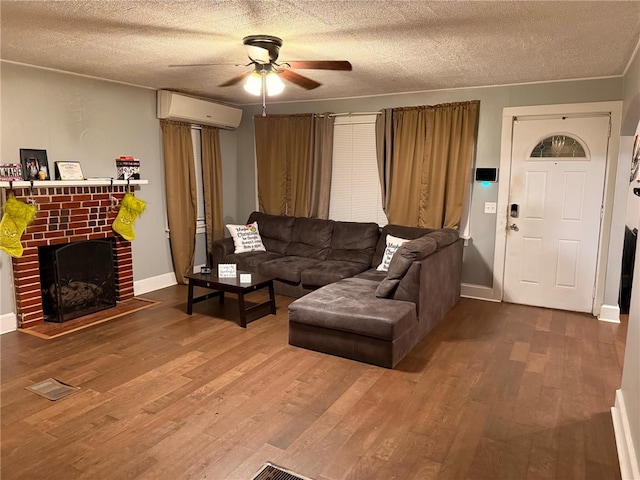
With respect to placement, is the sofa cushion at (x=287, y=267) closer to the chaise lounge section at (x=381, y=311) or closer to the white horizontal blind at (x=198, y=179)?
the chaise lounge section at (x=381, y=311)

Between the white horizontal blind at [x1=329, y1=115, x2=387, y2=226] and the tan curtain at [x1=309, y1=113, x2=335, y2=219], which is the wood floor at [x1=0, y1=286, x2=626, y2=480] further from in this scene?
the tan curtain at [x1=309, y1=113, x2=335, y2=219]

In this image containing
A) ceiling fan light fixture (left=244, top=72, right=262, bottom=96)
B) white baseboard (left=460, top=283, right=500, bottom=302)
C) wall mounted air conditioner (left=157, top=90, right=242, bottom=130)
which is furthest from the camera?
wall mounted air conditioner (left=157, top=90, right=242, bottom=130)

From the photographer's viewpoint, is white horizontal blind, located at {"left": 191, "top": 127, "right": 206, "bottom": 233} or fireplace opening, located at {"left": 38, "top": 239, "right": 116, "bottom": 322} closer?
fireplace opening, located at {"left": 38, "top": 239, "right": 116, "bottom": 322}

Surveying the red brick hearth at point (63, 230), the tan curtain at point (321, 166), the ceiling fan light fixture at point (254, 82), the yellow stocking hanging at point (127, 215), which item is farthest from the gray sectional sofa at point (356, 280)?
the ceiling fan light fixture at point (254, 82)

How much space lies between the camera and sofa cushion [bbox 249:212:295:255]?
5961 mm

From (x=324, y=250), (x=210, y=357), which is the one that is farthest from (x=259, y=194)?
(x=210, y=357)

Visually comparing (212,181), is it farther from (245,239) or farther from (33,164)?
(33,164)

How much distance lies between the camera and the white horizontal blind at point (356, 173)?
18.8ft

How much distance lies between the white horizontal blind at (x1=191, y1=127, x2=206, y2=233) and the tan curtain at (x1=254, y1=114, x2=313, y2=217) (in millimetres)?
808

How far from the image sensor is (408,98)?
5.39m

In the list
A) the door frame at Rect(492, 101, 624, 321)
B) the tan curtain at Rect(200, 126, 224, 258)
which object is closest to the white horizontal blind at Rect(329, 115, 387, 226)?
the door frame at Rect(492, 101, 624, 321)

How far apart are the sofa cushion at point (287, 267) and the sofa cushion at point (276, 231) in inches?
20.1

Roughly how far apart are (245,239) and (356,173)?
5.44ft

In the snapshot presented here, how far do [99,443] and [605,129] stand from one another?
5.01 m
